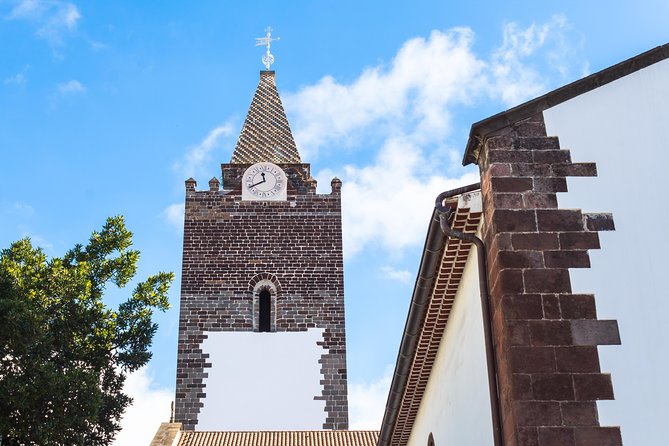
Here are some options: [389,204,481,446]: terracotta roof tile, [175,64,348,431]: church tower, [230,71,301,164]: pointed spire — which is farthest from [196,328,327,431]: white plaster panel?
[389,204,481,446]: terracotta roof tile

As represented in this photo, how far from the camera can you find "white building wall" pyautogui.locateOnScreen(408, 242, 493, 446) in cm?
902

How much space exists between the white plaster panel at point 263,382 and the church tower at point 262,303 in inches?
1.0

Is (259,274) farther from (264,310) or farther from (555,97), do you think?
(555,97)

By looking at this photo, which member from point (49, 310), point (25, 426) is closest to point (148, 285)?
point (49, 310)

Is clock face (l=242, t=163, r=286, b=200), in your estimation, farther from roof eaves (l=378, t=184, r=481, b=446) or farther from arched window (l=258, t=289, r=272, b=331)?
roof eaves (l=378, t=184, r=481, b=446)

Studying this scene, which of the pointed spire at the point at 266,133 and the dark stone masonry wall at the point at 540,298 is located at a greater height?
the pointed spire at the point at 266,133

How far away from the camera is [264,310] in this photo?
2548cm

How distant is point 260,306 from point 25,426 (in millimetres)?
9998

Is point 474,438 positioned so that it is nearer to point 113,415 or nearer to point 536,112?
point 536,112

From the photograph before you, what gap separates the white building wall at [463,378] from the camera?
9.02 meters

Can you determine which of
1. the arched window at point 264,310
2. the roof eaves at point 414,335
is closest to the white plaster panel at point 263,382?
the arched window at point 264,310

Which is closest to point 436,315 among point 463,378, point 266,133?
point 463,378

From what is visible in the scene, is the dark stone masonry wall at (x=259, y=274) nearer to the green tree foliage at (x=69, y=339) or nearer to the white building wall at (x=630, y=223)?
the green tree foliage at (x=69, y=339)

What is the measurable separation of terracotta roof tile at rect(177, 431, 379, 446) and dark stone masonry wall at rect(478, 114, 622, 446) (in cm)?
1513
